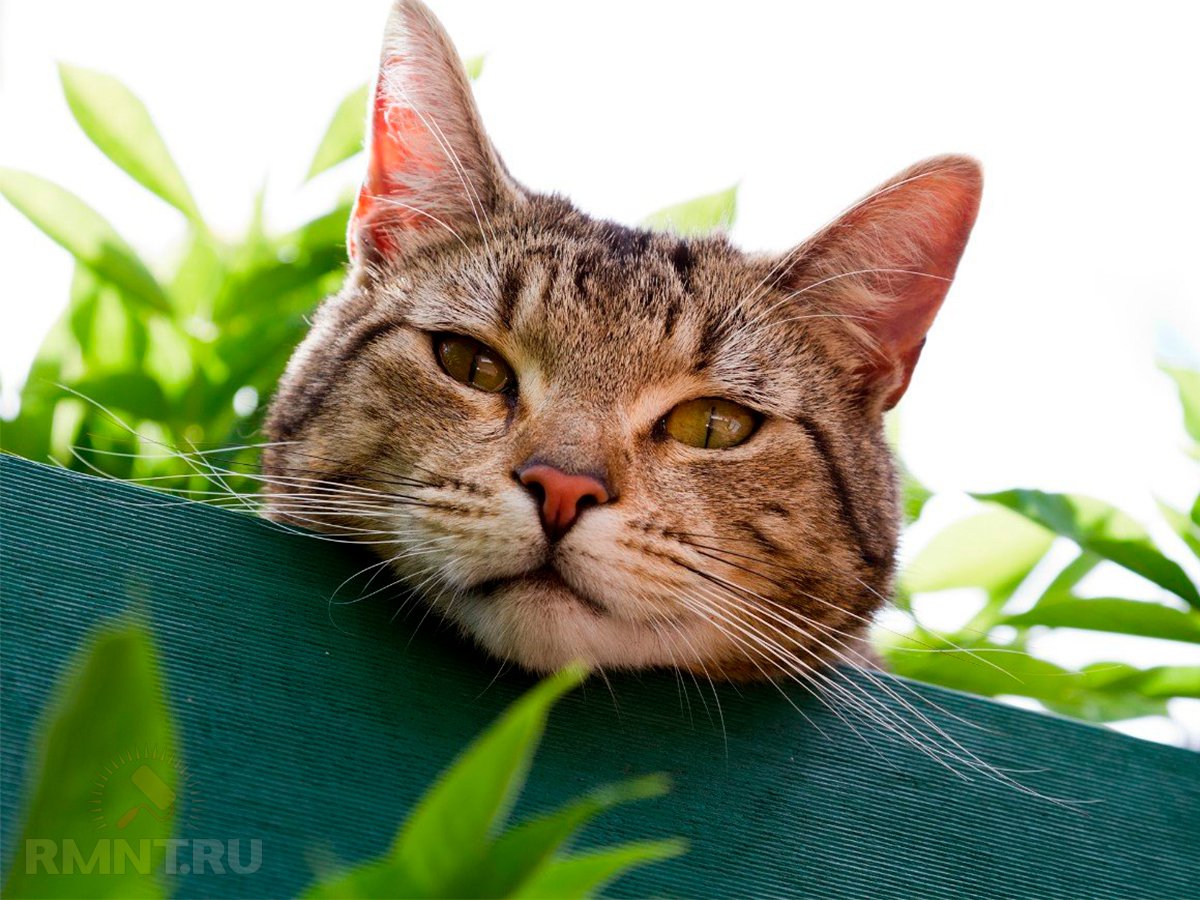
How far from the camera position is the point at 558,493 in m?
A: 1.44

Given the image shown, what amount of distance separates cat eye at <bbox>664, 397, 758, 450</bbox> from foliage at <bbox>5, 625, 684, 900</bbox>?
102 centimetres

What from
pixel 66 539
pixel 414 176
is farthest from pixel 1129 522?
pixel 66 539

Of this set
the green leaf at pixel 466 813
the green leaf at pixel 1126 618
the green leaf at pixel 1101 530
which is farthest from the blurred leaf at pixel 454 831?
the green leaf at pixel 1126 618

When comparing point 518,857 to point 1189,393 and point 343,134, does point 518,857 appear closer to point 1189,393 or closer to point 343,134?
point 1189,393

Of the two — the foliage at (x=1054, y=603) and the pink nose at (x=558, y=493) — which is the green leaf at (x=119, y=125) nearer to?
the pink nose at (x=558, y=493)

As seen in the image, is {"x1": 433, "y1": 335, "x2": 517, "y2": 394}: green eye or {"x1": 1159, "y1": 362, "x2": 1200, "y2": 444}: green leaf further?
{"x1": 1159, "y1": 362, "x2": 1200, "y2": 444}: green leaf

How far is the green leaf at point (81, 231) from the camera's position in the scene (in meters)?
2.10

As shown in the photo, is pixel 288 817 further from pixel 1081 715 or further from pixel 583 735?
pixel 1081 715

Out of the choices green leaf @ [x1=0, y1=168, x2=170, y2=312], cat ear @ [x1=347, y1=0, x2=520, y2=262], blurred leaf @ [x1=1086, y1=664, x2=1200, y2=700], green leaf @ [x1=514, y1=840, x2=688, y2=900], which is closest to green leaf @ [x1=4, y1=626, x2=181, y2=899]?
green leaf @ [x1=514, y1=840, x2=688, y2=900]

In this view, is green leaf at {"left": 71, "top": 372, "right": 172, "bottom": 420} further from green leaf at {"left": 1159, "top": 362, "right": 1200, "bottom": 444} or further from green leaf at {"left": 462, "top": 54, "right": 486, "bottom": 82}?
green leaf at {"left": 1159, "top": 362, "right": 1200, "bottom": 444}

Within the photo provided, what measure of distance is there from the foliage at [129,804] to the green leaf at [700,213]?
184cm

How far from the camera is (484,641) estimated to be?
1439 millimetres

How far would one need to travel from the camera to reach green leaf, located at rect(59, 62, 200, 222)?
219 centimetres

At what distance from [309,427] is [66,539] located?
1.87ft
